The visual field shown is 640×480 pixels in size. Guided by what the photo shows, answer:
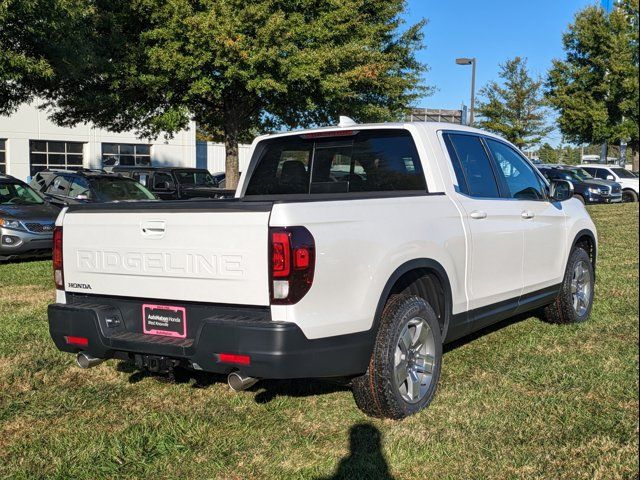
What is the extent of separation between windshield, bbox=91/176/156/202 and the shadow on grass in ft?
33.8

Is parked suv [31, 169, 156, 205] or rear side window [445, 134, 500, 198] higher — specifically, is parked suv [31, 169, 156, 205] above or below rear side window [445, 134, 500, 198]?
below

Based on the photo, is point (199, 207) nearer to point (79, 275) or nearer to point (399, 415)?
point (79, 275)

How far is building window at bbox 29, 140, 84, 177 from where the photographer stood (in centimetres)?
4019

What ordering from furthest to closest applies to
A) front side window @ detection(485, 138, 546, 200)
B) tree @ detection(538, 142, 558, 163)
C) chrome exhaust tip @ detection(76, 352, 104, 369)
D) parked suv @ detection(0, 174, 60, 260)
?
1. tree @ detection(538, 142, 558, 163)
2. parked suv @ detection(0, 174, 60, 260)
3. front side window @ detection(485, 138, 546, 200)
4. chrome exhaust tip @ detection(76, 352, 104, 369)

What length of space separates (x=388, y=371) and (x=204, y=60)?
12.7m

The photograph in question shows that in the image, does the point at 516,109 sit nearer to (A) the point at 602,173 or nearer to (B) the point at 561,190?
(A) the point at 602,173

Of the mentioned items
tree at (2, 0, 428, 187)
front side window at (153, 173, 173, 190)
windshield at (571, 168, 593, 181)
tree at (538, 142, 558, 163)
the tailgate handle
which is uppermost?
tree at (2, 0, 428, 187)

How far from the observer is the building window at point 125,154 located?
4222cm

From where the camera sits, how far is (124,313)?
388 centimetres

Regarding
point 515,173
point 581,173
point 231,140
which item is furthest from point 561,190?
point 581,173

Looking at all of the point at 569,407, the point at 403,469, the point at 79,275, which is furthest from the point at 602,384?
the point at 79,275

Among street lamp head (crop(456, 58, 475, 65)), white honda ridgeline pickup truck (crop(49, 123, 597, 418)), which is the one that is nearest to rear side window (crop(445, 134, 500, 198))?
white honda ridgeline pickup truck (crop(49, 123, 597, 418))

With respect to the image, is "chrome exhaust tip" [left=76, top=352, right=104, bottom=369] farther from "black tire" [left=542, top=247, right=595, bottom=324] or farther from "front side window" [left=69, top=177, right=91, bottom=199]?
"front side window" [left=69, top=177, right=91, bottom=199]

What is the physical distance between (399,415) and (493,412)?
590mm
